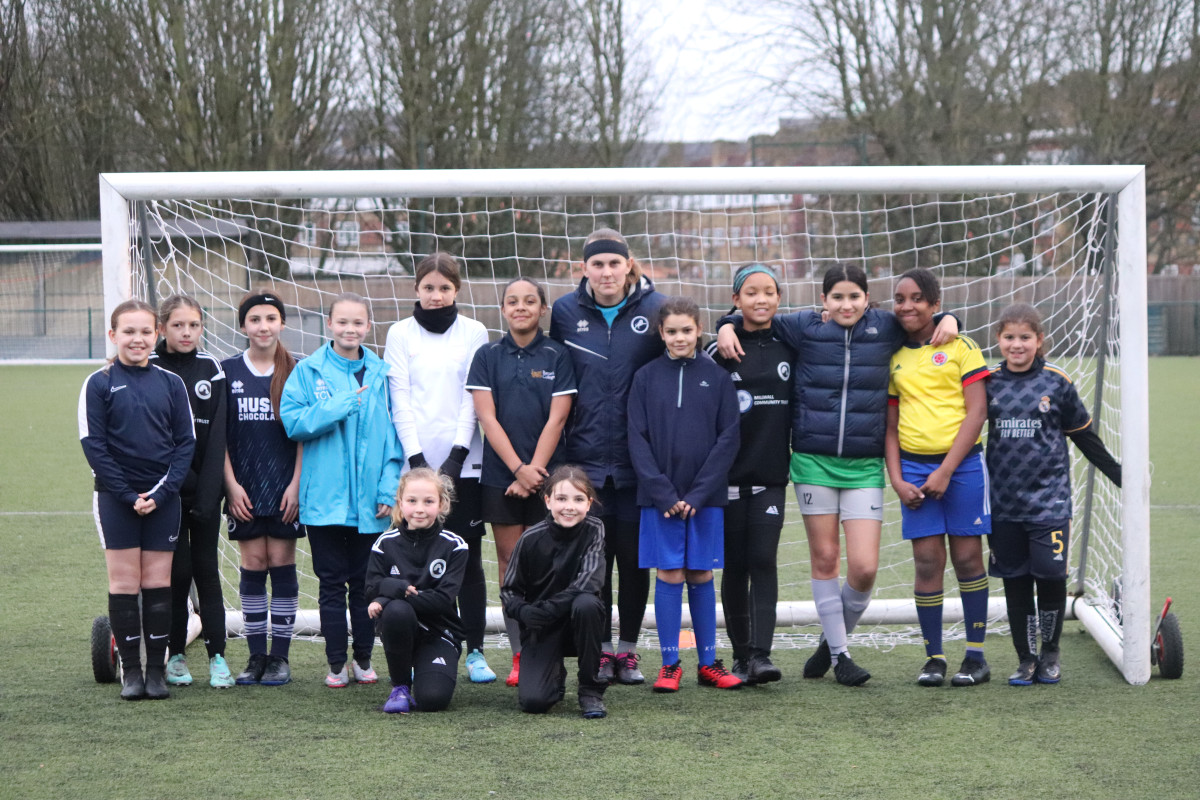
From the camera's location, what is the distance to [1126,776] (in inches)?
124

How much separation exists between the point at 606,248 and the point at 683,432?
72 centimetres

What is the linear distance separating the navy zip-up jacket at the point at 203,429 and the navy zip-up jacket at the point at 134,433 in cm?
11

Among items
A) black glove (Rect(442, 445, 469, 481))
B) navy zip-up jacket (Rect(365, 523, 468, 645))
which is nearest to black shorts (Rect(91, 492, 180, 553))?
navy zip-up jacket (Rect(365, 523, 468, 645))

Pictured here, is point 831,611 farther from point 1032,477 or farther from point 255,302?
point 255,302

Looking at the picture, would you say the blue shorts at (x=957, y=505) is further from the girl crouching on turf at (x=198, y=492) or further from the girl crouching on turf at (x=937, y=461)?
the girl crouching on turf at (x=198, y=492)

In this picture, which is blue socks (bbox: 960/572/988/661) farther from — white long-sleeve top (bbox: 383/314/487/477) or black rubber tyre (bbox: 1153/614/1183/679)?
white long-sleeve top (bbox: 383/314/487/477)

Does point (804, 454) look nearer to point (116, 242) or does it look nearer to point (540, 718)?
point (540, 718)

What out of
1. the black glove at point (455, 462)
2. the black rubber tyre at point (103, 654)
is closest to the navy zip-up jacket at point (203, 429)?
the black rubber tyre at point (103, 654)

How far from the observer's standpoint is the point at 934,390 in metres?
4.14

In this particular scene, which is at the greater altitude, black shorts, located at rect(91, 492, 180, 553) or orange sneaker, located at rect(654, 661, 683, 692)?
black shorts, located at rect(91, 492, 180, 553)

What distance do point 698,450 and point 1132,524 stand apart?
1608 mm

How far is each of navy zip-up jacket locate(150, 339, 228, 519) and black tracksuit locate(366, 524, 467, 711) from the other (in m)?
0.64

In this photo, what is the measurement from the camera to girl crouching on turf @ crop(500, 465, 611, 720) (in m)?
3.80

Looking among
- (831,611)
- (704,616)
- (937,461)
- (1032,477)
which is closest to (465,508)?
(704,616)
